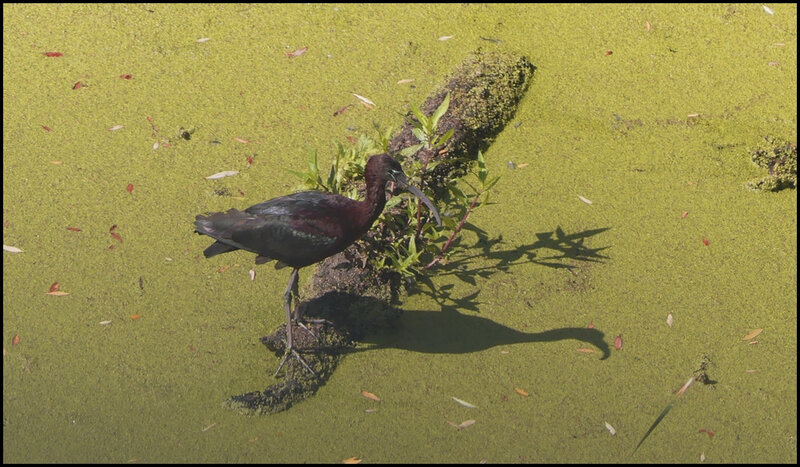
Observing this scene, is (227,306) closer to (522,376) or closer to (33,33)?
(522,376)

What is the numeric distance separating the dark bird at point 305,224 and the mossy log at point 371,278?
0.08m

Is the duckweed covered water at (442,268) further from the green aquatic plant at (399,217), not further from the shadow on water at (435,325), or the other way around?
the green aquatic plant at (399,217)

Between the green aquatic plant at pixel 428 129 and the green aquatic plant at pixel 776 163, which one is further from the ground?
the green aquatic plant at pixel 428 129

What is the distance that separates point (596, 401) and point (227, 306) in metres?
1.38

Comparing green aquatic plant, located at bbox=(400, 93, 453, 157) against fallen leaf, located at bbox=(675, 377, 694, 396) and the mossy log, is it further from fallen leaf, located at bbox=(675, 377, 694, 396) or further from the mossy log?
fallen leaf, located at bbox=(675, 377, 694, 396)

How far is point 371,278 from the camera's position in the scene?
129 inches

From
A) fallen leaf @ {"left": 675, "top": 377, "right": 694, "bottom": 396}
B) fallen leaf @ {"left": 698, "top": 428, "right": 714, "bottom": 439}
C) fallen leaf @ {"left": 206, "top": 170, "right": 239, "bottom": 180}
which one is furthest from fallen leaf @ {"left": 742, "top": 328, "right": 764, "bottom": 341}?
fallen leaf @ {"left": 206, "top": 170, "right": 239, "bottom": 180}

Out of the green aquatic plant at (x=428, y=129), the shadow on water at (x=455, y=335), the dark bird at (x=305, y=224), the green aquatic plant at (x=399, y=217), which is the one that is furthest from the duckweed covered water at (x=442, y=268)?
the green aquatic plant at (x=428, y=129)

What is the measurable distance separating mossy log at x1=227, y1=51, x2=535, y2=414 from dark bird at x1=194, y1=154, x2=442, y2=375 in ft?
0.27

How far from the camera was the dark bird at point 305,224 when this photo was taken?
295 cm

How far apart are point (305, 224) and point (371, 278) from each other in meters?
0.45

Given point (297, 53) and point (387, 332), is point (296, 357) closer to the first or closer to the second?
point (387, 332)

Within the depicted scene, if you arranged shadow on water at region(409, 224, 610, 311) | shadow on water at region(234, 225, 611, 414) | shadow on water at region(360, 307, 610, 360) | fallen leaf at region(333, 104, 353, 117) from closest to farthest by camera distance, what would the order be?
shadow on water at region(234, 225, 611, 414)
shadow on water at region(360, 307, 610, 360)
shadow on water at region(409, 224, 610, 311)
fallen leaf at region(333, 104, 353, 117)

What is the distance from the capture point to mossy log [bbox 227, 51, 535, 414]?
2967 millimetres
